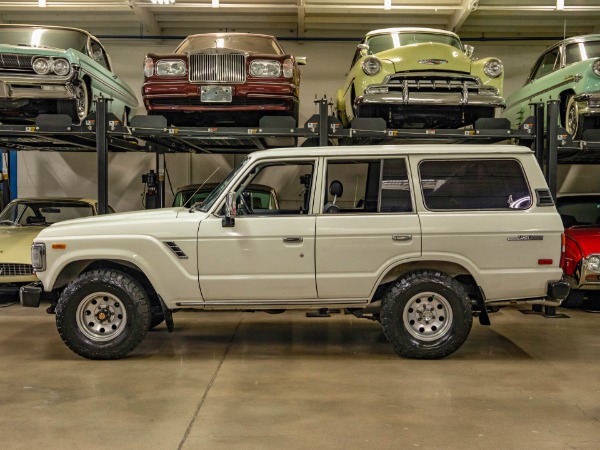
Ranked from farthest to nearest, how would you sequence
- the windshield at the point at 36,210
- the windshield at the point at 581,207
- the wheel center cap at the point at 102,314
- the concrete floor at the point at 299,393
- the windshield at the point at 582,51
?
the windshield at the point at 581,207 < the windshield at the point at 36,210 < the windshield at the point at 582,51 < the wheel center cap at the point at 102,314 < the concrete floor at the point at 299,393

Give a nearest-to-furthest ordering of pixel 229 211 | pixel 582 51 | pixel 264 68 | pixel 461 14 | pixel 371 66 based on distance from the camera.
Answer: pixel 229 211, pixel 264 68, pixel 371 66, pixel 582 51, pixel 461 14

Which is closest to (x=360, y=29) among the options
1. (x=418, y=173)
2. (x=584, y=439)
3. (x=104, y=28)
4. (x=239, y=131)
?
(x=104, y=28)

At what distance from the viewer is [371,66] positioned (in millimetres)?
8383

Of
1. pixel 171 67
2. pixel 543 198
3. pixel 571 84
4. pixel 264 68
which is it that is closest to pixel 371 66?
pixel 264 68

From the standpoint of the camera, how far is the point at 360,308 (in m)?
6.16

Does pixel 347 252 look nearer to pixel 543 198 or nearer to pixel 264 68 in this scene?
pixel 543 198

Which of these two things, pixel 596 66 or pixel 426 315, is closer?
pixel 426 315

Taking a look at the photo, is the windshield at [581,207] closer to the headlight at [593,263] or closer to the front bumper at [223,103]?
the headlight at [593,263]

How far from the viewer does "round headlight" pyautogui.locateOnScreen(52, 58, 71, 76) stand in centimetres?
810

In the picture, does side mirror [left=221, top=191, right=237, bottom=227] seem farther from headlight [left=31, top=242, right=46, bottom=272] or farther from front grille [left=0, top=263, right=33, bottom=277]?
front grille [left=0, top=263, right=33, bottom=277]

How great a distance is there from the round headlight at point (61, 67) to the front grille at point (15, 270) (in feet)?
8.10

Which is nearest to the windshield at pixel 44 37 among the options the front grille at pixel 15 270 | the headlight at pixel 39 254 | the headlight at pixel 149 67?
the headlight at pixel 149 67

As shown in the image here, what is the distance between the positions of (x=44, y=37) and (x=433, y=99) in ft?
18.3

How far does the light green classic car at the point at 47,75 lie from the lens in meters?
8.07
